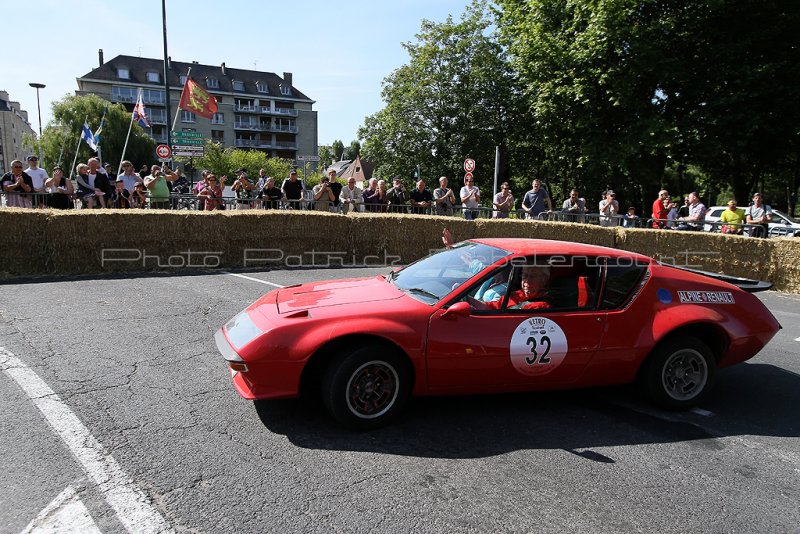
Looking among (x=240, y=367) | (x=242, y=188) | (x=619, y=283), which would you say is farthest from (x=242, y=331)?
(x=242, y=188)

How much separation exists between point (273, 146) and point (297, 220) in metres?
90.6

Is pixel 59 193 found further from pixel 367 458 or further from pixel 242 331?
pixel 367 458

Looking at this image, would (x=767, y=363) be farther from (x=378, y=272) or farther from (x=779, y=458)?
(x=378, y=272)

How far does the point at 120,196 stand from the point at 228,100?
286 feet

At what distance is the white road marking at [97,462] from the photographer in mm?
2627

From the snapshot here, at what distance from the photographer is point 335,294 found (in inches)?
170

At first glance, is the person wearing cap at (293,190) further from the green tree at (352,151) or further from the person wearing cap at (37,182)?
the green tree at (352,151)

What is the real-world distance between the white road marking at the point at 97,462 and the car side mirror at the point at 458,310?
2.15 metres

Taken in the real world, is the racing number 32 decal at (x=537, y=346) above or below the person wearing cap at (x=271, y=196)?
below

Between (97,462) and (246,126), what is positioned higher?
(246,126)

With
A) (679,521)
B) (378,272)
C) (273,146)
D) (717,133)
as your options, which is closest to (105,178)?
(378,272)

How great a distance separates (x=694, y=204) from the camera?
624 inches

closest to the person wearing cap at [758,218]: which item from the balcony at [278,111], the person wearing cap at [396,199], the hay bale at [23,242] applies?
the person wearing cap at [396,199]

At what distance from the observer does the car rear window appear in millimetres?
4289
